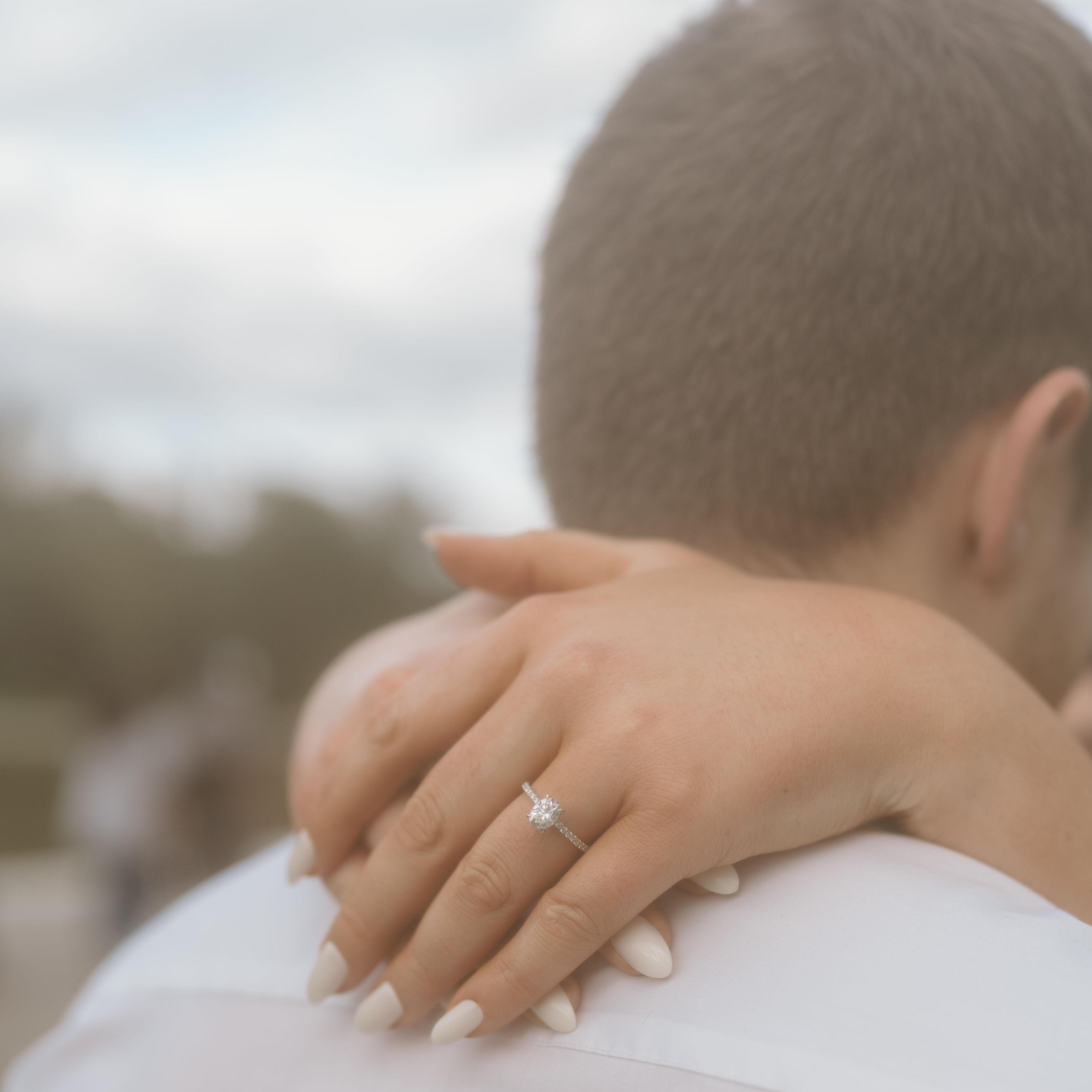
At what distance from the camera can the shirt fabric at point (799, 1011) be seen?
897 millimetres

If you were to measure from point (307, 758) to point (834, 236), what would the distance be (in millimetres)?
1084

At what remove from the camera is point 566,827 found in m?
1.02

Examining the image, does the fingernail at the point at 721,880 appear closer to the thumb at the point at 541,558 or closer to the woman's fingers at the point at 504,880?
the woman's fingers at the point at 504,880

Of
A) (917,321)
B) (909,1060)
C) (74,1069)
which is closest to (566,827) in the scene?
(909,1060)

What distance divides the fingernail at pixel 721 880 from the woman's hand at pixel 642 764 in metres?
0.03

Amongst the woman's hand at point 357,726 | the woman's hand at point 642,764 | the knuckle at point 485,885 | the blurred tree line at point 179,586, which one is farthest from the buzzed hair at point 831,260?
the blurred tree line at point 179,586

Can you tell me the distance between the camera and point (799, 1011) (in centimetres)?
97

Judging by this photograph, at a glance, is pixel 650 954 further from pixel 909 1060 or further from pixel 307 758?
pixel 307 758

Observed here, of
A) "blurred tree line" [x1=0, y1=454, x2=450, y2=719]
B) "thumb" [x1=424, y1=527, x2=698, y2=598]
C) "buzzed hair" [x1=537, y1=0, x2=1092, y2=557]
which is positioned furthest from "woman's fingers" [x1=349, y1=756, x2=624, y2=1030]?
"blurred tree line" [x1=0, y1=454, x2=450, y2=719]

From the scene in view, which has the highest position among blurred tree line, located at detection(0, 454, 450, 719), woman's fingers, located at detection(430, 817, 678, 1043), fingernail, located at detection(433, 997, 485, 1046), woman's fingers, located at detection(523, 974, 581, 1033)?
woman's fingers, located at detection(430, 817, 678, 1043)

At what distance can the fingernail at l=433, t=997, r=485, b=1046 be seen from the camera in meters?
1.03

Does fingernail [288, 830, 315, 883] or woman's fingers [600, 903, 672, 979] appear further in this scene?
fingernail [288, 830, 315, 883]

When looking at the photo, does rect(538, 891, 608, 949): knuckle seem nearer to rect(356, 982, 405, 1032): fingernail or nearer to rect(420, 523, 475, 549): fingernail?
rect(356, 982, 405, 1032): fingernail

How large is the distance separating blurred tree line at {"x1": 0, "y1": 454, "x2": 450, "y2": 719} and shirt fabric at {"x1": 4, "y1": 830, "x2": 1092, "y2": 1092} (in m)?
21.1
